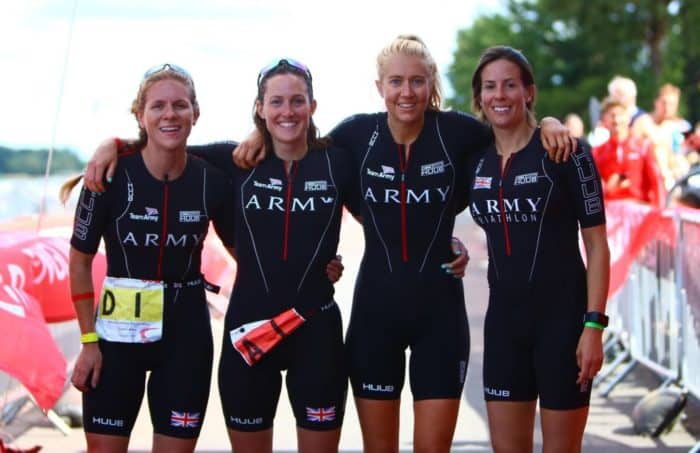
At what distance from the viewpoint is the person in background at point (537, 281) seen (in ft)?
14.3

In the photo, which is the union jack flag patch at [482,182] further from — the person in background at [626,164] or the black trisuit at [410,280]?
the person in background at [626,164]

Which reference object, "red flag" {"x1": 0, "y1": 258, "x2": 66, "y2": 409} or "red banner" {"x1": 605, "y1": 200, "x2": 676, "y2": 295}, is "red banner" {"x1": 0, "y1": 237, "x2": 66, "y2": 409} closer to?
"red flag" {"x1": 0, "y1": 258, "x2": 66, "y2": 409}

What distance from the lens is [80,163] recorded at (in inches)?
2431

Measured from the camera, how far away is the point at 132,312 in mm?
4477

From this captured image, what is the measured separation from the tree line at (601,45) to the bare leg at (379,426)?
36299mm

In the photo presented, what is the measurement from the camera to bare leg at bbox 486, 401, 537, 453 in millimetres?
4402

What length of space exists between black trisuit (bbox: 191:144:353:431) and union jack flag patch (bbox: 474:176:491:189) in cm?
56

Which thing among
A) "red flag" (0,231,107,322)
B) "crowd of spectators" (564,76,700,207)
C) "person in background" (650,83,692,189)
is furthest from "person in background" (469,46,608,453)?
"person in background" (650,83,692,189)

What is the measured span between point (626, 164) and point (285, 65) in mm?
6146

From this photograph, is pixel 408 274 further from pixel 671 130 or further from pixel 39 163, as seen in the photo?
pixel 39 163

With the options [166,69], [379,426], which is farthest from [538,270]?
[166,69]

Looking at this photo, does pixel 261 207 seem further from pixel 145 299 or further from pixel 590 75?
pixel 590 75

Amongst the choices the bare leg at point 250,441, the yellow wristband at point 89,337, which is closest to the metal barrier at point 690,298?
the bare leg at point 250,441

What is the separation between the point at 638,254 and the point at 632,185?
1767mm
